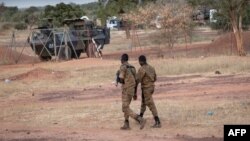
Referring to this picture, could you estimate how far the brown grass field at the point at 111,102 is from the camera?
1203 cm

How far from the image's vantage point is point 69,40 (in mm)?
33562

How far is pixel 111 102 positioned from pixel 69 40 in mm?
17036

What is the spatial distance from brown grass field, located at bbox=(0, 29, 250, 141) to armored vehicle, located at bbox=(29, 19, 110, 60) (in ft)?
13.3

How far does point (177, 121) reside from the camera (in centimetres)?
1305

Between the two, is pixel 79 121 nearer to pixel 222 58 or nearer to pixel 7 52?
pixel 222 58

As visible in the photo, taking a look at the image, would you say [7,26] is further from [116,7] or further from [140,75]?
[140,75]

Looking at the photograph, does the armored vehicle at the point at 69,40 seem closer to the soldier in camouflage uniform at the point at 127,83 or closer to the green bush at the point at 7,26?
the soldier in camouflage uniform at the point at 127,83

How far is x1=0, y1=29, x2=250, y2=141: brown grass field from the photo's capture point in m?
12.0

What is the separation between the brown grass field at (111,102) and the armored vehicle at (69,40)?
4.05 m

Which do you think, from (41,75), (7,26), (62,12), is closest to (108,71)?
(41,75)

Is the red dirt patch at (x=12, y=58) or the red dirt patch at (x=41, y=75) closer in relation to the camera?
the red dirt patch at (x=41, y=75)

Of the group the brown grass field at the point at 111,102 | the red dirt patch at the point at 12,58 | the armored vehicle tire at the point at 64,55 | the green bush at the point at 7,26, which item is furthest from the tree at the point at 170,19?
the green bush at the point at 7,26

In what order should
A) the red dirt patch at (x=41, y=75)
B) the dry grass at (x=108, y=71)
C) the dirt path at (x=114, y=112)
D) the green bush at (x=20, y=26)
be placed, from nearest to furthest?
the dirt path at (x=114, y=112) → the dry grass at (x=108, y=71) → the red dirt patch at (x=41, y=75) → the green bush at (x=20, y=26)

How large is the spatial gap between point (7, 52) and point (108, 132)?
26.8 metres
